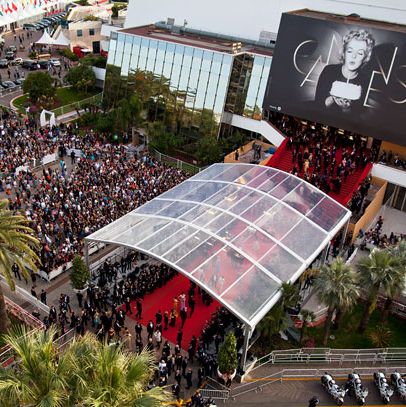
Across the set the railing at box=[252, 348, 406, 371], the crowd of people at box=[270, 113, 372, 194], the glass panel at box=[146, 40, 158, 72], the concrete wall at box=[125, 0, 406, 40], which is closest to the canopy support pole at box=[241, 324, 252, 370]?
the railing at box=[252, 348, 406, 371]

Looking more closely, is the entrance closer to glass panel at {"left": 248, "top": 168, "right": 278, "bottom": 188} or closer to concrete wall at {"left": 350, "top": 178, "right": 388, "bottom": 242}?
glass panel at {"left": 248, "top": 168, "right": 278, "bottom": 188}

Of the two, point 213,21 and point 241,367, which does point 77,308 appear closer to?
point 241,367

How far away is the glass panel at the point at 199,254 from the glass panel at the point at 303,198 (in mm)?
5932

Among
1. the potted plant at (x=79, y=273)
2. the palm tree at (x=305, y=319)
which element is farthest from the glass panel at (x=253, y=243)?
the potted plant at (x=79, y=273)

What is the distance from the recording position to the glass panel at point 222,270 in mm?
20734

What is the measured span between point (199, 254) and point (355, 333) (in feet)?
29.5

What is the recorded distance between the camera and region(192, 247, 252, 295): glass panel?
20734mm

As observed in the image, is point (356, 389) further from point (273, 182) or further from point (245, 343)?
point (273, 182)

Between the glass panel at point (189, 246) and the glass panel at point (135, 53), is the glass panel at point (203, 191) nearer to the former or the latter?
the glass panel at point (189, 246)

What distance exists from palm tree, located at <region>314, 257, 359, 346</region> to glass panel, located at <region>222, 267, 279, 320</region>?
6.52 feet

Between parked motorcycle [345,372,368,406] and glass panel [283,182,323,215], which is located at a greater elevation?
glass panel [283,182,323,215]

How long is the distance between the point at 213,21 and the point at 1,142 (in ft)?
81.8

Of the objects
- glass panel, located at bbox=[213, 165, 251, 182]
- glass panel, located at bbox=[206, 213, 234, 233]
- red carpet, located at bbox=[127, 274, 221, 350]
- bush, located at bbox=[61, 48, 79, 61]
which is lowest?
red carpet, located at bbox=[127, 274, 221, 350]

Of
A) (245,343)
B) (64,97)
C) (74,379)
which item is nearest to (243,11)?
(64,97)
